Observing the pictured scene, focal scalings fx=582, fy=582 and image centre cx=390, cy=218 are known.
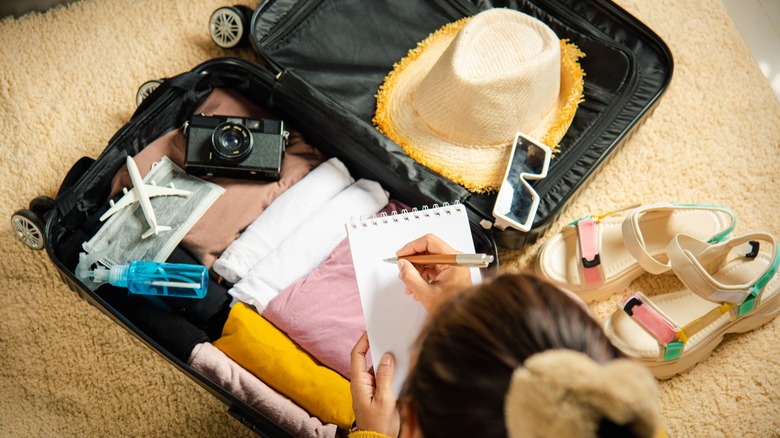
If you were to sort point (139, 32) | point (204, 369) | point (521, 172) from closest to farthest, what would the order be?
point (204, 369) < point (521, 172) < point (139, 32)

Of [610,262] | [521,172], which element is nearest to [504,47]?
[521,172]

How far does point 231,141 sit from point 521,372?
76 centimetres

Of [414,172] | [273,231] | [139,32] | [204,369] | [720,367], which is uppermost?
[139,32]

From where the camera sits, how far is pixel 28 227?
43.3 inches

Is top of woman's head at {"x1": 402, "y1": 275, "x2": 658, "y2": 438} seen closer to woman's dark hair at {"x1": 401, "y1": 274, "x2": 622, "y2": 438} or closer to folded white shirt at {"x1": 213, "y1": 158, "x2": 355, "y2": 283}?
woman's dark hair at {"x1": 401, "y1": 274, "x2": 622, "y2": 438}

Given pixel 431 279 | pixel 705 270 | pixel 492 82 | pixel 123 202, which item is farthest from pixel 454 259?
pixel 123 202

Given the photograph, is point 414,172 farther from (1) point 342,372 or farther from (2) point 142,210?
(2) point 142,210

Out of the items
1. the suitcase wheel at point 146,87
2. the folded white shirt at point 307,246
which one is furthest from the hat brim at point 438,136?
the suitcase wheel at point 146,87

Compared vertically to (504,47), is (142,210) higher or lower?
lower

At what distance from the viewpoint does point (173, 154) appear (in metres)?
1.07

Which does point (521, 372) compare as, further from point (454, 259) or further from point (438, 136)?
point (438, 136)

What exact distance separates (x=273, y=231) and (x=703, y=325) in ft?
2.51

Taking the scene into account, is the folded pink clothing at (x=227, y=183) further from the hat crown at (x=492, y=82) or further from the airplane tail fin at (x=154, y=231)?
the hat crown at (x=492, y=82)

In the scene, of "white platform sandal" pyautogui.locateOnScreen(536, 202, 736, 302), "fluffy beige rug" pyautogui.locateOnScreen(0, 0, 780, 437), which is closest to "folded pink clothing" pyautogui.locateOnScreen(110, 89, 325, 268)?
"fluffy beige rug" pyautogui.locateOnScreen(0, 0, 780, 437)
